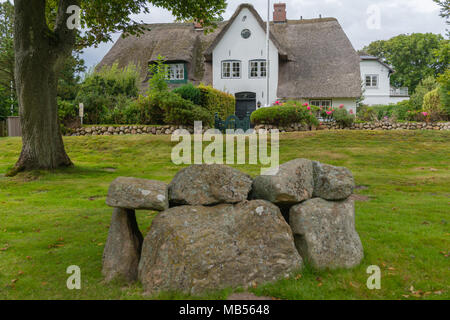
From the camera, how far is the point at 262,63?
30938 mm

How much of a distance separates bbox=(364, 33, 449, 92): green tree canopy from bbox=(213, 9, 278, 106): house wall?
4144 cm

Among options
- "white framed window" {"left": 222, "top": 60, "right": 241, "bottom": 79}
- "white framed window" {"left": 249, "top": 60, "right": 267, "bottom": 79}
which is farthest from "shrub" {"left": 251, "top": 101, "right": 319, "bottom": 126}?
"white framed window" {"left": 222, "top": 60, "right": 241, "bottom": 79}

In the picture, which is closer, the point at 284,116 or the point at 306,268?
the point at 306,268

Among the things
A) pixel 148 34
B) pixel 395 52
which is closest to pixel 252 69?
pixel 148 34

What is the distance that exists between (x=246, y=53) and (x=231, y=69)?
187 cm

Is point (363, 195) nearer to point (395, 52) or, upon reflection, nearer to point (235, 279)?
point (235, 279)

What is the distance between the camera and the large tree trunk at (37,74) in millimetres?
11445

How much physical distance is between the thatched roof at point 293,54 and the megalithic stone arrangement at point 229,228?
86.5ft

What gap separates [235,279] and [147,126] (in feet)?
56.7

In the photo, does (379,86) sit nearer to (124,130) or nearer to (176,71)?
(176,71)

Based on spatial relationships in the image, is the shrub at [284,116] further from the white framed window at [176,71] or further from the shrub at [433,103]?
the white framed window at [176,71]

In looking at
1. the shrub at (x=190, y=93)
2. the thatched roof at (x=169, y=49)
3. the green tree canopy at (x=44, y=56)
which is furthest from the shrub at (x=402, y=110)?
the green tree canopy at (x=44, y=56)

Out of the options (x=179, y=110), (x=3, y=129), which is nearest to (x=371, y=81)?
(x=179, y=110)

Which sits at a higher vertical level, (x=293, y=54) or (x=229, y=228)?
(x=293, y=54)
